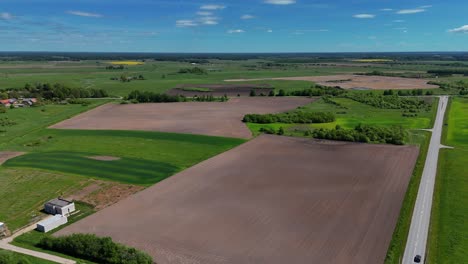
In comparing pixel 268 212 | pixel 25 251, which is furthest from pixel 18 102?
pixel 268 212

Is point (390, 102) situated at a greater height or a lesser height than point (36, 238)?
greater

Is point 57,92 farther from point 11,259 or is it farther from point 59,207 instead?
point 11,259

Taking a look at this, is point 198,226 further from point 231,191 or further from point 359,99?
point 359,99

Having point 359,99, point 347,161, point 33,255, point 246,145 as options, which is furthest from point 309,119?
point 33,255

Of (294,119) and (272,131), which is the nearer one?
(272,131)

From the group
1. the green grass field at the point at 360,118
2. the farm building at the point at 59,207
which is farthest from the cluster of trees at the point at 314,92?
the farm building at the point at 59,207

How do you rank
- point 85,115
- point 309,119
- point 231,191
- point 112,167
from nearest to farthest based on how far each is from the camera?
point 231,191 → point 112,167 → point 309,119 → point 85,115

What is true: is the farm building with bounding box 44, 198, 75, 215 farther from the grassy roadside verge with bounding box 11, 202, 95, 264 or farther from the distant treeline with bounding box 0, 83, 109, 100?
the distant treeline with bounding box 0, 83, 109, 100
